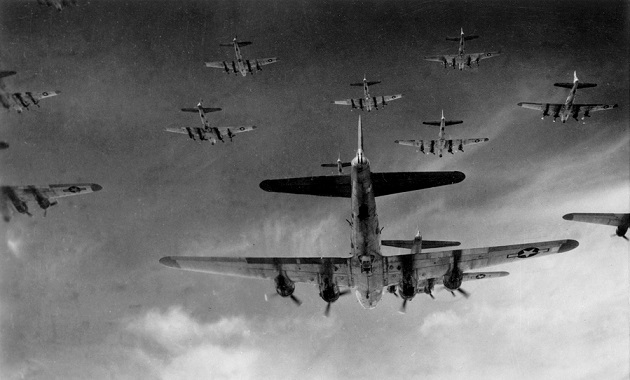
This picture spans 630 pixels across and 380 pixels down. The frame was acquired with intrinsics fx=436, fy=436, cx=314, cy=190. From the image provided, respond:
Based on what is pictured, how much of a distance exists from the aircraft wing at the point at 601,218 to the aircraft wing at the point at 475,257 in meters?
6.56

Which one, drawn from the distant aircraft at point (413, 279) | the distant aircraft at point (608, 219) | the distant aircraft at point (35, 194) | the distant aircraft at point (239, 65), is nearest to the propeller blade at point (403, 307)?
the distant aircraft at point (413, 279)

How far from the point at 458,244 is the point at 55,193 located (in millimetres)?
30346

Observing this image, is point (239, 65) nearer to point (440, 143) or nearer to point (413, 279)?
point (440, 143)

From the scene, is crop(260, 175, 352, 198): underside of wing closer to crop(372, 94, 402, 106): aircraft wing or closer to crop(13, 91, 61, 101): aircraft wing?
crop(13, 91, 61, 101): aircraft wing

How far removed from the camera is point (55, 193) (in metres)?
28.9

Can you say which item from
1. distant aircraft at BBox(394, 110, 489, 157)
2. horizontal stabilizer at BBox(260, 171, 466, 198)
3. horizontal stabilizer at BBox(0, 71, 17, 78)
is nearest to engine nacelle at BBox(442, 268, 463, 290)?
horizontal stabilizer at BBox(260, 171, 466, 198)

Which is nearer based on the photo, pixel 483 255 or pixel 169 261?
pixel 169 261

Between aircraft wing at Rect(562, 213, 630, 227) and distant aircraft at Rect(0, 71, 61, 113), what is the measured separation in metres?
37.3

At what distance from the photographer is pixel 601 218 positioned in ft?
104

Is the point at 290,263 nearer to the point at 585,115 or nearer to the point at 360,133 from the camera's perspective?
the point at 360,133

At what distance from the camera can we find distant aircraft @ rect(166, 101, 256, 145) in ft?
136

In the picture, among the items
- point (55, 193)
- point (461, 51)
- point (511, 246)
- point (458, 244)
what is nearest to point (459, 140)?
point (461, 51)

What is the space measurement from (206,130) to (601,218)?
33734mm

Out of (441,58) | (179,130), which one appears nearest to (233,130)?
(179,130)
